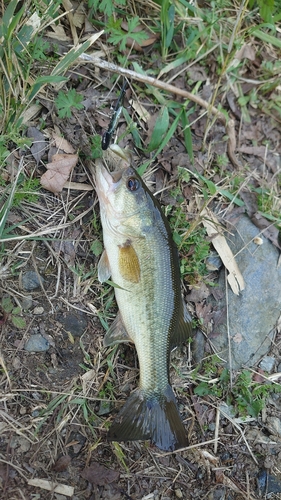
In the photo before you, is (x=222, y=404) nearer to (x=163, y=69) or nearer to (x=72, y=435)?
(x=72, y=435)

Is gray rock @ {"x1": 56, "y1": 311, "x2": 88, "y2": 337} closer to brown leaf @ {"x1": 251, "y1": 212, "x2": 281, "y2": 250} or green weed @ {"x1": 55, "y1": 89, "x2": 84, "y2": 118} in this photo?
green weed @ {"x1": 55, "y1": 89, "x2": 84, "y2": 118}

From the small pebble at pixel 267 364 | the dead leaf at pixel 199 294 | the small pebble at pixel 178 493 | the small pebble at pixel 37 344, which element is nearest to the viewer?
the small pebble at pixel 37 344

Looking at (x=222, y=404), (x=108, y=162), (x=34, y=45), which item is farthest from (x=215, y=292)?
(x=34, y=45)

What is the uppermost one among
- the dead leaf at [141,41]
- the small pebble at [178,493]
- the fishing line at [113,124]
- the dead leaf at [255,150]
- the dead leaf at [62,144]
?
the dead leaf at [141,41]

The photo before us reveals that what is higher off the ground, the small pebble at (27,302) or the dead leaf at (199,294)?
the small pebble at (27,302)

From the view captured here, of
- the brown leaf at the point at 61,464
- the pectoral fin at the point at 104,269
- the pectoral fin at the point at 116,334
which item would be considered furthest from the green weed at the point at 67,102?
the brown leaf at the point at 61,464

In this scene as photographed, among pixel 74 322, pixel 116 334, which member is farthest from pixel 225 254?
pixel 74 322

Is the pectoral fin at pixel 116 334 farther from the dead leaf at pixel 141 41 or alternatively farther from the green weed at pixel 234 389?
the dead leaf at pixel 141 41

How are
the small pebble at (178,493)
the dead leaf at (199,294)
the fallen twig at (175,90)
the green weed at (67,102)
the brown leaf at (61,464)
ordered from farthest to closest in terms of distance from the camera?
the dead leaf at (199,294)
the fallen twig at (175,90)
the green weed at (67,102)
the small pebble at (178,493)
the brown leaf at (61,464)

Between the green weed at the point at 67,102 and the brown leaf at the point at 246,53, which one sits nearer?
the green weed at the point at 67,102
